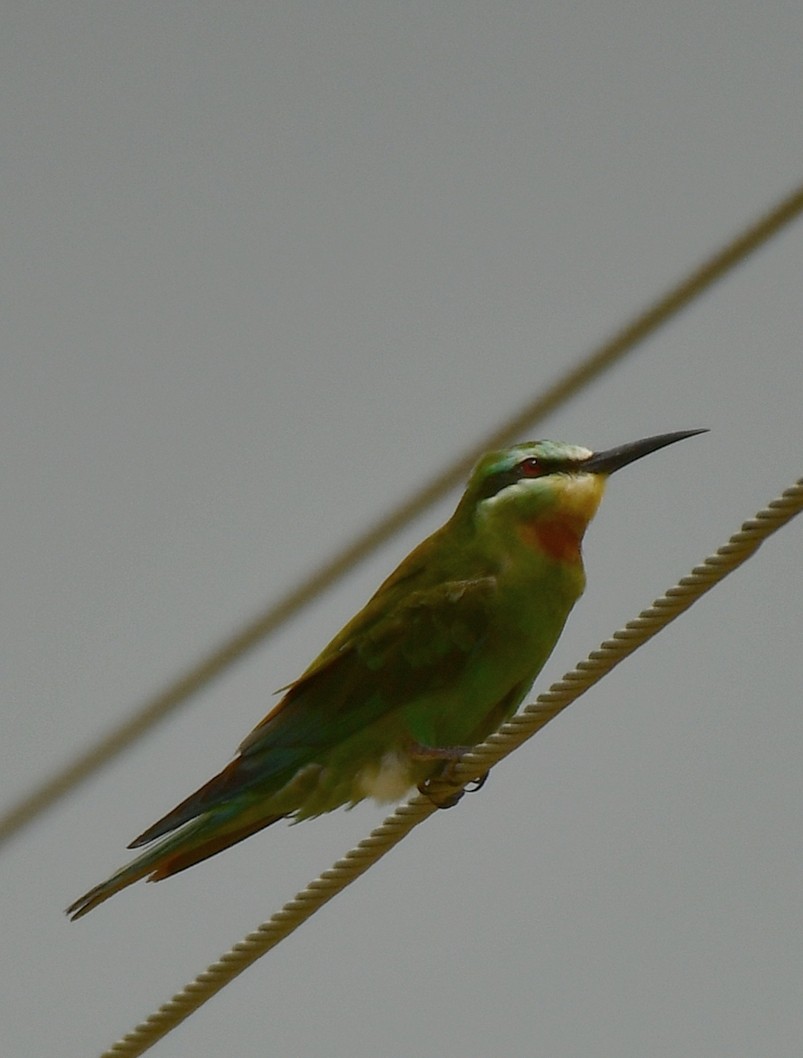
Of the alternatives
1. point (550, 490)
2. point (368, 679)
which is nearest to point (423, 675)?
point (368, 679)

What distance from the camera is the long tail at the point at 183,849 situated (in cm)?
199

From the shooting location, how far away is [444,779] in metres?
2.13

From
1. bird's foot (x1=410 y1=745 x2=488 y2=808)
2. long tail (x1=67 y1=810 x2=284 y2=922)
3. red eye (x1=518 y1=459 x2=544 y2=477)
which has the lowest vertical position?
bird's foot (x1=410 y1=745 x2=488 y2=808)

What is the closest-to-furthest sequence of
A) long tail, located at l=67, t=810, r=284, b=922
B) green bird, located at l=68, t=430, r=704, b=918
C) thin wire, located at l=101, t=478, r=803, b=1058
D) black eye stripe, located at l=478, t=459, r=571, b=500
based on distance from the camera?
thin wire, located at l=101, t=478, r=803, b=1058 < long tail, located at l=67, t=810, r=284, b=922 < green bird, located at l=68, t=430, r=704, b=918 < black eye stripe, located at l=478, t=459, r=571, b=500

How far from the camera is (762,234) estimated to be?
2000 millimetres

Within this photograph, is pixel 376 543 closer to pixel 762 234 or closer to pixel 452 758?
pixel 452 758

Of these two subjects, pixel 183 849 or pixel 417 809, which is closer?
pixel 417 809

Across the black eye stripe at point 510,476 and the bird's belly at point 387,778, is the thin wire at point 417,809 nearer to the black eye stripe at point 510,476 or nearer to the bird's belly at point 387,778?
the bird's belly at point 387,778

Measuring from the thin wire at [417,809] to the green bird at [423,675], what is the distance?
0.31 metres

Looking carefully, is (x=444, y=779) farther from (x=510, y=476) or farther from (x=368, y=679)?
(x=510, y=476)

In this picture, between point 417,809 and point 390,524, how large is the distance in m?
0.34

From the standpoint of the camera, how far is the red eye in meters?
2.32

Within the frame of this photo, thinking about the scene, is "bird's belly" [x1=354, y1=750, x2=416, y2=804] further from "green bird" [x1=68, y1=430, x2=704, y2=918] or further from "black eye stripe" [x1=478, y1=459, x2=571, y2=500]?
"black eye stripe" [x1=478, y1=459, x2=571, y2=500]

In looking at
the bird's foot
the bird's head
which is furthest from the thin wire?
the bird's head
